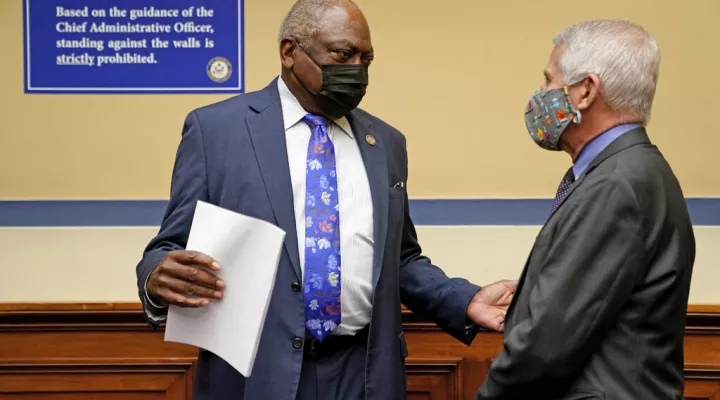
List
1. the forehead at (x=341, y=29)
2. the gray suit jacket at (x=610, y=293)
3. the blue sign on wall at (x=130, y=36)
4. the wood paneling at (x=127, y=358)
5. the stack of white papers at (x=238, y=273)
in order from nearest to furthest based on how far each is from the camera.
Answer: the gray suit jacket at (x=610, y=293)
the stack of white papers at (x=238, y=273)
the forehead at (x=341, y=29)
the wood paneling at (x=127, y=358)
the blue sign on wall at (x=130, y=36)

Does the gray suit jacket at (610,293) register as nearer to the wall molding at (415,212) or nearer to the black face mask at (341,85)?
the black face mask at (341,85)

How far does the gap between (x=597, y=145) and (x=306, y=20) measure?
82 cm

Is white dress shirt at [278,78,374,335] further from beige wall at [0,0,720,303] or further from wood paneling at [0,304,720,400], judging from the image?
beige wall at [0,0,720,303]

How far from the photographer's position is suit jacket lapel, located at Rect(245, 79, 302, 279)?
215 cm

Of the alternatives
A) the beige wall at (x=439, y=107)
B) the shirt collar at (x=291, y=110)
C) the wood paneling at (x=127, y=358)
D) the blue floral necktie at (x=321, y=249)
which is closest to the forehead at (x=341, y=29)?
the shirt collar at (x=291, y=110)

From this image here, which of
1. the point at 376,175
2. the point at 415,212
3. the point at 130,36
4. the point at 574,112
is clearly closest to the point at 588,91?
the point at 574,112

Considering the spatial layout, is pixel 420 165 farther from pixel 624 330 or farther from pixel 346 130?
pixel 624 330

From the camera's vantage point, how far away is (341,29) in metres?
2.26

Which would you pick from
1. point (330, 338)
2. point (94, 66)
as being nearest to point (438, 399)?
point (330, 338)

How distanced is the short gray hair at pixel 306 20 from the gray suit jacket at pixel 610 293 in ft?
2.76

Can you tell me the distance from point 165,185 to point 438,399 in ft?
4.72

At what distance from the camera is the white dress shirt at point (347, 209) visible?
7.22ft

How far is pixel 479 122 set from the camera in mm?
3686

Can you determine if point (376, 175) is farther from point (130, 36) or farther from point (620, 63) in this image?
point (130, 36)
